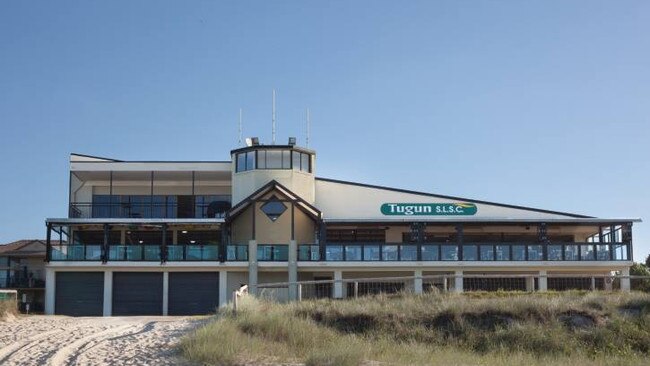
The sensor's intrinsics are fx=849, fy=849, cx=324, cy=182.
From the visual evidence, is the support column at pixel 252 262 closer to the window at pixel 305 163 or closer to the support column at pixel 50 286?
the window at pixel 305 163

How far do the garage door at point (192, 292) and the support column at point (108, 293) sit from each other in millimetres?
3101

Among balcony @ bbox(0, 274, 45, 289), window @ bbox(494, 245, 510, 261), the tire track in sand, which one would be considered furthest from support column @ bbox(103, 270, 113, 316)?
window @ bbox(494, 245, 510, 261)

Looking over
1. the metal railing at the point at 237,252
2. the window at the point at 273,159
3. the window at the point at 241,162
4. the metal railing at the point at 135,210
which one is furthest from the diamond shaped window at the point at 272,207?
the metal railing at the point at 135,210

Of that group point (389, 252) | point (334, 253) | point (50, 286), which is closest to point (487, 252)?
point (389, 252)

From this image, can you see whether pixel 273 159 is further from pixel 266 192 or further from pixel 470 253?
pixel 470 253

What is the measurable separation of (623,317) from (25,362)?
1776cm

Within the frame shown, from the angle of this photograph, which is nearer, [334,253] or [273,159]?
[334,253]

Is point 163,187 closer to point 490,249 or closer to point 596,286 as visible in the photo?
point 490,249

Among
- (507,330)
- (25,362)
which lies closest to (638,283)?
(507,330)

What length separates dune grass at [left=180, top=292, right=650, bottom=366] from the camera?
20.6 m

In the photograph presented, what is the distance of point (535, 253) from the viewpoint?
45062mm

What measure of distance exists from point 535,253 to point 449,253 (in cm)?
455

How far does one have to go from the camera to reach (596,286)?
108 feet

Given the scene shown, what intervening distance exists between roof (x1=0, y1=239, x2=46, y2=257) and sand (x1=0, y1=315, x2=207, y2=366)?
26472 mm
